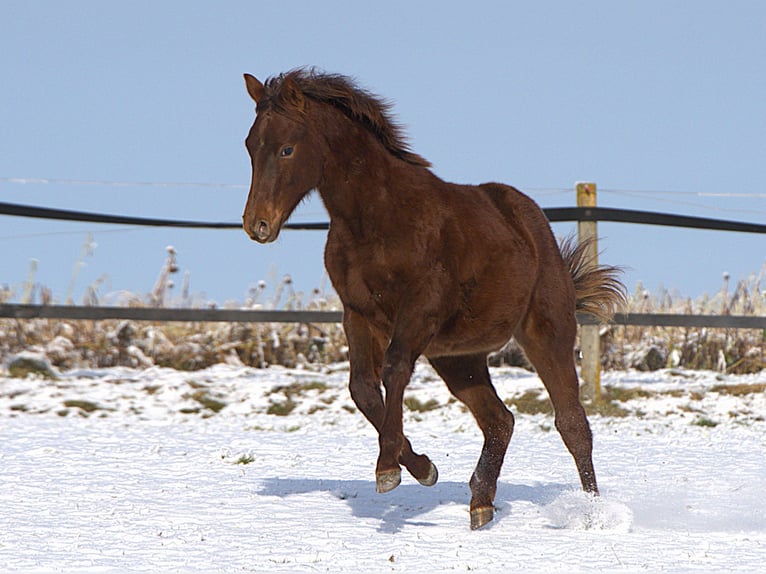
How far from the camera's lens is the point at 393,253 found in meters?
3.92

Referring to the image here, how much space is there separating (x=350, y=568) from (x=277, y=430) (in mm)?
4107

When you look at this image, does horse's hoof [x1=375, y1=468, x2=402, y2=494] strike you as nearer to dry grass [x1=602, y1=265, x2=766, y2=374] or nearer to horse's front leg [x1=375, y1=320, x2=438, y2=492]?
horse's front leg [x1=375, y1=320, x2=438, y2=492]

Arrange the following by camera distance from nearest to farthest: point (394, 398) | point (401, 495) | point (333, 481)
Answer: point (394, 398)
point (401, 495)
point (333, 481)

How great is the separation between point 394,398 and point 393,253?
23.6 inches

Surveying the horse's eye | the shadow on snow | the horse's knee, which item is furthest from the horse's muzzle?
the horse's knee

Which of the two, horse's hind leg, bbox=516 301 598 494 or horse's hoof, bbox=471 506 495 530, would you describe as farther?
horse's hind leg, bbox=516 301 598 494

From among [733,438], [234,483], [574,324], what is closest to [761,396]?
[733,438]

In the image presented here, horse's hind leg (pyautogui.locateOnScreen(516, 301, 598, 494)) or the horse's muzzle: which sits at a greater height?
the horse's muzzle

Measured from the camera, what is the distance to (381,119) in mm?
4188

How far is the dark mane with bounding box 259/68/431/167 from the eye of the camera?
13.2 feet

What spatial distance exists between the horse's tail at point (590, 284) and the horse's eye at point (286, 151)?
76.1 inches

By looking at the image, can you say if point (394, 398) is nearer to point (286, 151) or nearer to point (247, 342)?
point (286, 151)

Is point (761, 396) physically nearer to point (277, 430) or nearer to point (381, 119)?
point (277, 430)

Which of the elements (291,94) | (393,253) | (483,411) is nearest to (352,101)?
(291,94)
